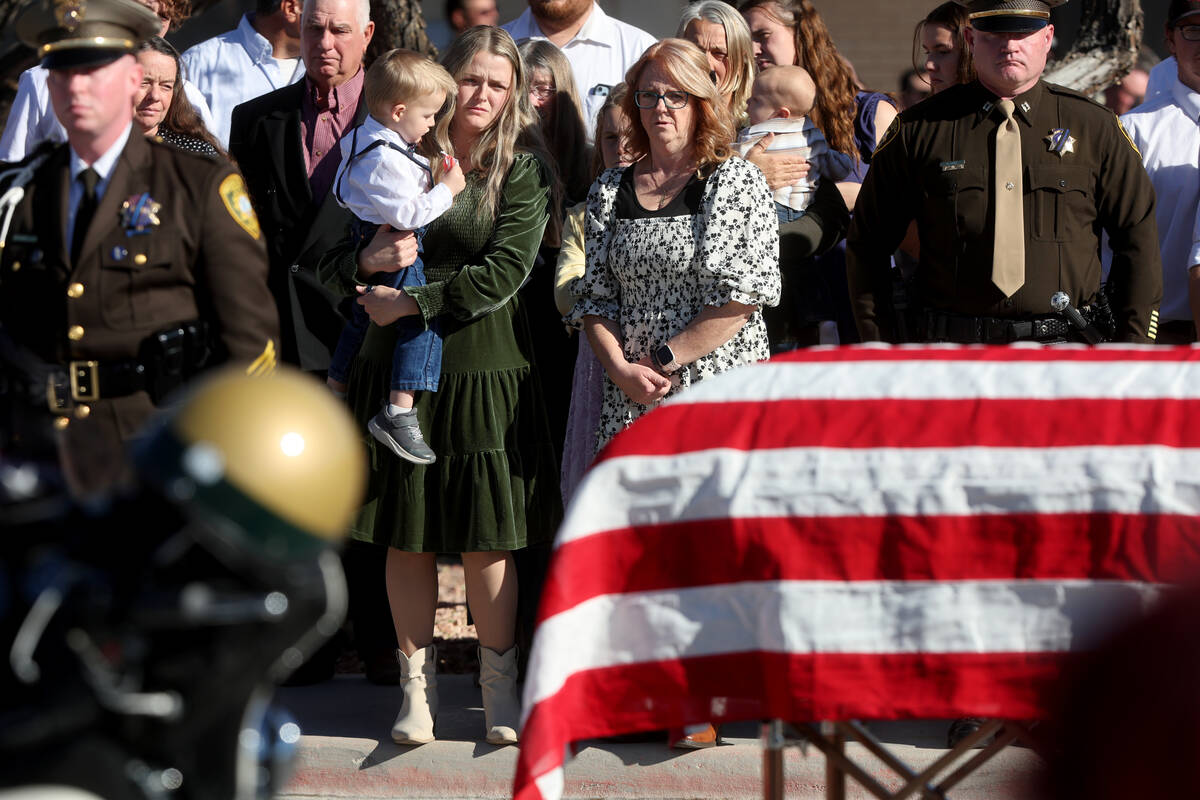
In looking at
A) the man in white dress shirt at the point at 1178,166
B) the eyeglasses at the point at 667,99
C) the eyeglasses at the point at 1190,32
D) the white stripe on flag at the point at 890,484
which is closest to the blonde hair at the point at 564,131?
the eyeglasses at the point at 667,99

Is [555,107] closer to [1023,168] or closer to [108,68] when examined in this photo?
[1023,168]

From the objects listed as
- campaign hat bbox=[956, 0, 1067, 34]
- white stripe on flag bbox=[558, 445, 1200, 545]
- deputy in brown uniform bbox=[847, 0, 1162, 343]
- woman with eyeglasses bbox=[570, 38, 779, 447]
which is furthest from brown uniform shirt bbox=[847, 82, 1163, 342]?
white stripe on flag bbox=[558, 445, 1200, 545]

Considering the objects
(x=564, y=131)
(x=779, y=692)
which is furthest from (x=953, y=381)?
(x=564, y=131)

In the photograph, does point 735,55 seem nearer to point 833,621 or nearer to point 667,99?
point 667,99

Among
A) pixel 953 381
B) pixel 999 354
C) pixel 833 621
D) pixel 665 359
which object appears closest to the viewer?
pixel 833 621

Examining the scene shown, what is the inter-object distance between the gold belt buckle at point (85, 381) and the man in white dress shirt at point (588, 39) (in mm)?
3175

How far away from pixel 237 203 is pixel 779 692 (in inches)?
70.1

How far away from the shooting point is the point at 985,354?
145 inches

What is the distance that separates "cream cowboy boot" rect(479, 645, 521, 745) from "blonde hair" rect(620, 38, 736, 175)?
66.5 inches

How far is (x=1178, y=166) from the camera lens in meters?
5.86

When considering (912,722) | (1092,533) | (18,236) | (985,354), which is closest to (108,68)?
(18,236)

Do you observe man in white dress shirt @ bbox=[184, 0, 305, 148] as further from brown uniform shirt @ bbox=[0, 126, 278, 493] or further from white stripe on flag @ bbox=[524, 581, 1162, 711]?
white stripe on flag @ bbox=[524, 581, 1162, 711]

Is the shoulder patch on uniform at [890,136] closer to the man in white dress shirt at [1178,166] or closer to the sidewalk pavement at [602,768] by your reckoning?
the man in white dress shirt at [1178,166]

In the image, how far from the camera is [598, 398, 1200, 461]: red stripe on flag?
3.43 meters
